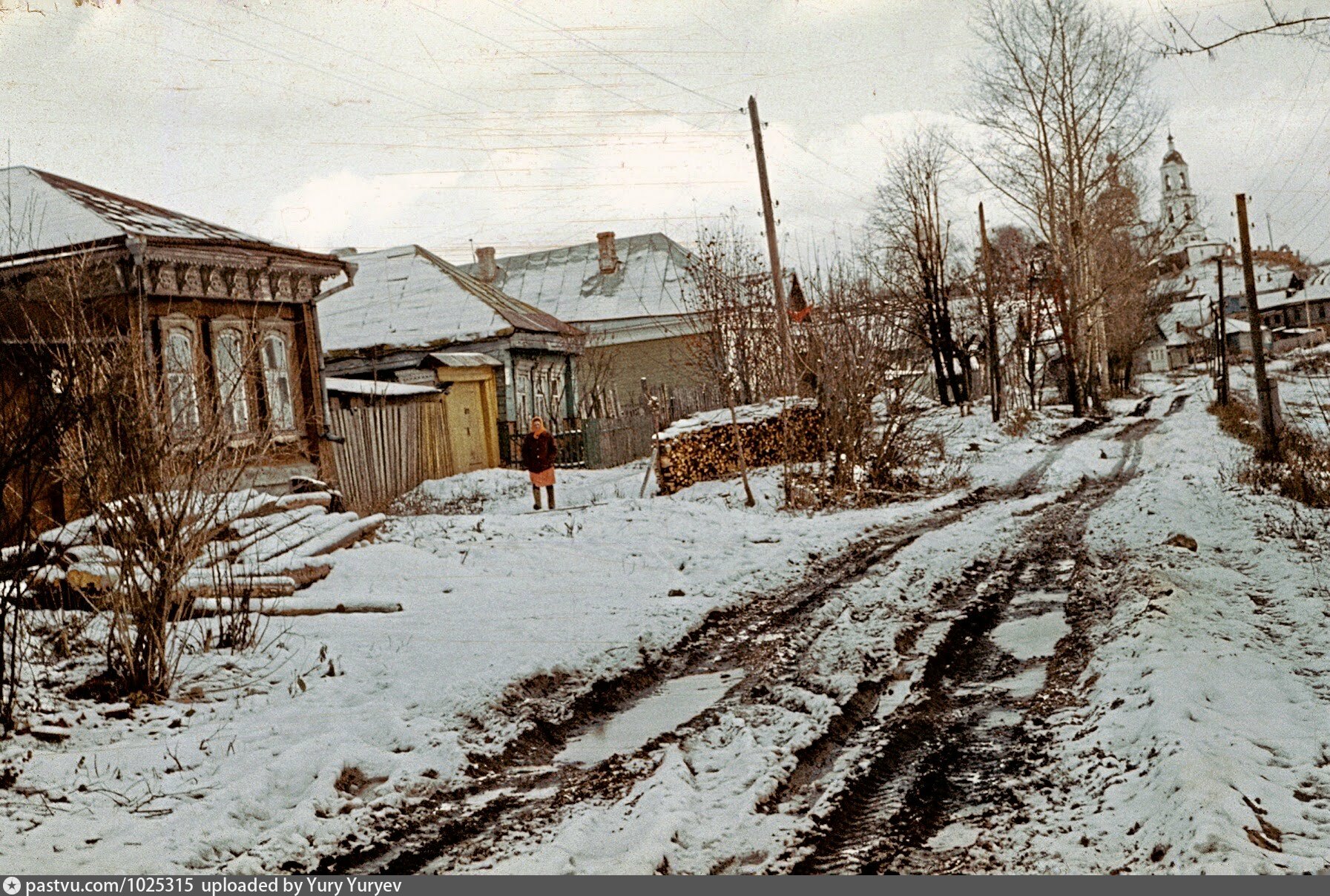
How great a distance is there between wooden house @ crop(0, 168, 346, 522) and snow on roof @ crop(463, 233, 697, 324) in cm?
2268

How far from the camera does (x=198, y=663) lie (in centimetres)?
790

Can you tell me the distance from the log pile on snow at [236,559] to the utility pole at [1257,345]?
14.5 m

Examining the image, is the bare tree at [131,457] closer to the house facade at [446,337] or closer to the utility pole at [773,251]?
the utility pole at [773,251]

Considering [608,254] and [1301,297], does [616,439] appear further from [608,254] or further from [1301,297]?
[1301,297]

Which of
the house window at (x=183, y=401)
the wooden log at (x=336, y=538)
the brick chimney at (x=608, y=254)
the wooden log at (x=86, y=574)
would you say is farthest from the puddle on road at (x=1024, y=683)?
the brick chimney at (x=608, y=254)

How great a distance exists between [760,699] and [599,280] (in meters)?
39.5

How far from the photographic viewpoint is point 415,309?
107 ft

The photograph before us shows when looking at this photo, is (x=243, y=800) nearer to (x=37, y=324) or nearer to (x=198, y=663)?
(x=198, y=663)

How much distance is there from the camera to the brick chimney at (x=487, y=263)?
4662 cm

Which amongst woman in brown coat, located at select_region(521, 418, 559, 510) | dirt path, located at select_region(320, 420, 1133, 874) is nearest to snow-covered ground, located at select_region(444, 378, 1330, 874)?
dirt path, located at select_region(320, 420, 1133, 874)

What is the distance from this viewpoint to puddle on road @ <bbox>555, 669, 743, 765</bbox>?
6148 millimetres

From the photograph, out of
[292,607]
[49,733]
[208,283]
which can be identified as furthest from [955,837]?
[208,283]

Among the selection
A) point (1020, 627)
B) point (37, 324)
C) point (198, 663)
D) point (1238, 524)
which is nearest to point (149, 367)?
point (37, 324)

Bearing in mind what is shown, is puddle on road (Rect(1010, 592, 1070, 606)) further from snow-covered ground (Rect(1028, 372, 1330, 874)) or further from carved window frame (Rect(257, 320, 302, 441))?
carved window frame (Rect(257, 320, 302, 441))
